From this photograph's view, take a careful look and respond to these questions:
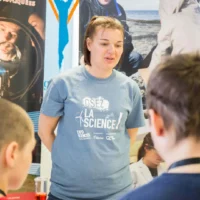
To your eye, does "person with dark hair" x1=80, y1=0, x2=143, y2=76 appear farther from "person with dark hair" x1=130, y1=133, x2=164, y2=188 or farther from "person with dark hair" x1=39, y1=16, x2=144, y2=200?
"person with dark hair" x1=39, y1=16, x2=144, y2=200

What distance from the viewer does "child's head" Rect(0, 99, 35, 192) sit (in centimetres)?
108

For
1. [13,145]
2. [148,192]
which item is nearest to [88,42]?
[13,145]

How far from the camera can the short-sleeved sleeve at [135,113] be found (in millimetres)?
1827

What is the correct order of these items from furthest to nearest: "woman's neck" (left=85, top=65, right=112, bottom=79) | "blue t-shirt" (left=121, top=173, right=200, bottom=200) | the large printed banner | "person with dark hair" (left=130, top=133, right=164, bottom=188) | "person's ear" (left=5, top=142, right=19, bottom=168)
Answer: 1. "person with dark hair" (left=130, top=133, right=164, bottom=188)
2. the large printed banner
3. "woman's neck" (left=85, top=65, right=112, bottom=79)
4. "person's ear" (left=5, top=142, right=19, bottom=168)
5. "blue t-shirt" (left=121, top=173, right=200, bottom=200)

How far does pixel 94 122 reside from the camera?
1.68m

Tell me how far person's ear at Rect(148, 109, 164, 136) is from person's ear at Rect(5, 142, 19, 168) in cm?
39

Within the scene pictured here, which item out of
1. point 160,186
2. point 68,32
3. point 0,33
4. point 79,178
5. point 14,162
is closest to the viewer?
point 160,186

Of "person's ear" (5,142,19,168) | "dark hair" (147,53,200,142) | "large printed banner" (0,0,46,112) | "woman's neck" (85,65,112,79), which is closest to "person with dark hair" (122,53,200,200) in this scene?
"dark hair" (147,53,200,142)

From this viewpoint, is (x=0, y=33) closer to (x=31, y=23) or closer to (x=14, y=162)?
(x=31, y=23)

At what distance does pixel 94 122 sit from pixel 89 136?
6cm

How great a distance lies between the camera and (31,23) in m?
2.51

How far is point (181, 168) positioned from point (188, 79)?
7.6 inches

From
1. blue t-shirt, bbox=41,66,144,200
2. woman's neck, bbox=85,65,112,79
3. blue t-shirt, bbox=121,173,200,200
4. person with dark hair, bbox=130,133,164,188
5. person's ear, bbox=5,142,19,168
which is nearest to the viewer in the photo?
blue t-shirt, bbox=121,173,200,200

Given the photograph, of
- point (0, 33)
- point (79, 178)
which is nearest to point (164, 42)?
point (0, 33)
